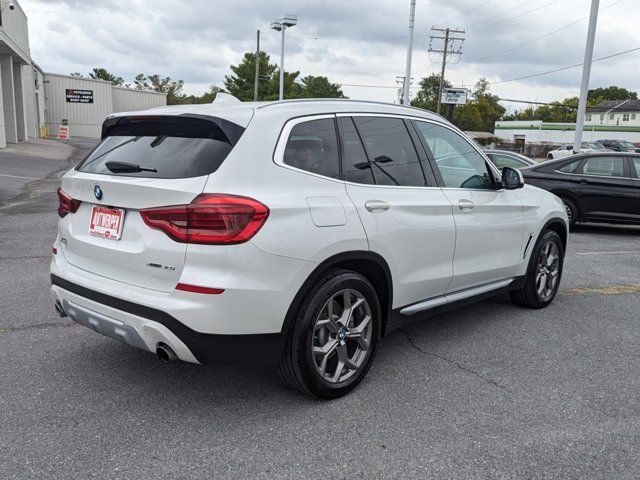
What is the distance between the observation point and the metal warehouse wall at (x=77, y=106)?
149ft

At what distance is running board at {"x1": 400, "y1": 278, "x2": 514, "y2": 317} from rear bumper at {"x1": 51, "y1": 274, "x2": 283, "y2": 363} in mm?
1193

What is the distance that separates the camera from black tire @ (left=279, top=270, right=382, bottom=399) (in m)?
3.14

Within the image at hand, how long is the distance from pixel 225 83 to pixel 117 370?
247 ft

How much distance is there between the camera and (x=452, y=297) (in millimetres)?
4293

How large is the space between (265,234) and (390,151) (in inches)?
52.8

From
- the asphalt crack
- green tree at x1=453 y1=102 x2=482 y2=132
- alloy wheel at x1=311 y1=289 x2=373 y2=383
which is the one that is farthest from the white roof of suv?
green tree at x1=453 y1=102 x2=482 y2=132

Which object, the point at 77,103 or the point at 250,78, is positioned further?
the point at 250,78

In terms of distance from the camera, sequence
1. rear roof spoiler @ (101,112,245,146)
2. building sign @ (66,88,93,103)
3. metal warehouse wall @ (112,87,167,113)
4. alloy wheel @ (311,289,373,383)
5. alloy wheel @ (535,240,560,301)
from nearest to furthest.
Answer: rear roof spoiler @ (101,112,245,146), alloy wheel @ (311,289,373,383), alloy wheel @ (535,240,560,301), building sign @ (66,88,93,103), metal warehouse wall @ (112,87,167,113)

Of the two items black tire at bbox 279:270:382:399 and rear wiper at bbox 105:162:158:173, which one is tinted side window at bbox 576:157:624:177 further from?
rear wiper at bbox 105:162:158:173

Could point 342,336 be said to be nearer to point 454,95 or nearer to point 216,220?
point 216,220

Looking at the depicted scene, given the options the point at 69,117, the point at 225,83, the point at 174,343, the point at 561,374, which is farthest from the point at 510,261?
the point at 225,83

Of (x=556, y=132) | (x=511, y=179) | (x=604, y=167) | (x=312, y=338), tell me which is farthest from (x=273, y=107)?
(x=556, y=132)

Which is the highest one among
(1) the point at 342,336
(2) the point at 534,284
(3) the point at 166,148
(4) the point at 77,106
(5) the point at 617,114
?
(5) the point at 617,114

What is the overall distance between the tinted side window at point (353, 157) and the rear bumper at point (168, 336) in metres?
1.10
